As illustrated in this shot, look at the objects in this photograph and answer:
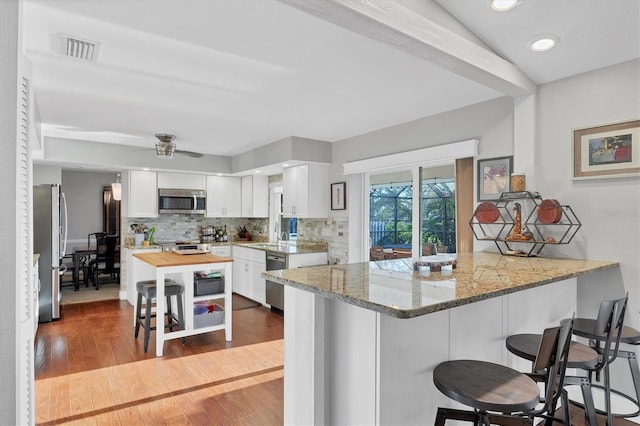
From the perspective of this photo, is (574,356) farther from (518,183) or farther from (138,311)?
(138,311)

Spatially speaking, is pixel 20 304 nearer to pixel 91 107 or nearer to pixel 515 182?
pixel 91 107

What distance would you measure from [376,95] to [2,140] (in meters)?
2.57

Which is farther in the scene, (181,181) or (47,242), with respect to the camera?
(181,181)

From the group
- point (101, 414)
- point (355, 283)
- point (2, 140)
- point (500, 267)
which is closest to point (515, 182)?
point (500, 267)

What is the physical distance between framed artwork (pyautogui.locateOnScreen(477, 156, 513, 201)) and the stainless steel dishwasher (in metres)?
2.54

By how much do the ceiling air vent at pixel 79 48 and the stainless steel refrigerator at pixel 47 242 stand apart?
2.94 metres

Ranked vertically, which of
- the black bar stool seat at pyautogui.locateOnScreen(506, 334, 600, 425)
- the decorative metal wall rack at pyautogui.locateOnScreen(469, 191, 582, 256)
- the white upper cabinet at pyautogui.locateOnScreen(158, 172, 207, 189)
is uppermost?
the white upper cabinet at pyautogui.locateOnScreen(158, 172, 207, 189)

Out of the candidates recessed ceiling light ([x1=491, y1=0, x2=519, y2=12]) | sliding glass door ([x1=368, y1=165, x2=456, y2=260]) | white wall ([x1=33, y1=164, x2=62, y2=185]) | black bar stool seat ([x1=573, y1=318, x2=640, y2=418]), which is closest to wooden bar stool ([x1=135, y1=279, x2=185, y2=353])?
sliding glass door ([x1=368, y1=165, x2=456, y2=260])

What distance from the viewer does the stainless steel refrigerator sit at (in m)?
4.46

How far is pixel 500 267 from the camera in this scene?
2.26 metres

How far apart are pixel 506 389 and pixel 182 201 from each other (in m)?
5.57

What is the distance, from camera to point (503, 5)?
6.54 ft

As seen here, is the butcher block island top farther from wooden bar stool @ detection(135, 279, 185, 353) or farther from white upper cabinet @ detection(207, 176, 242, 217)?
white upper cabinet @ detection(207, 176, 242, 217)

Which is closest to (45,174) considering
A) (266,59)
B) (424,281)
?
(266,59)
